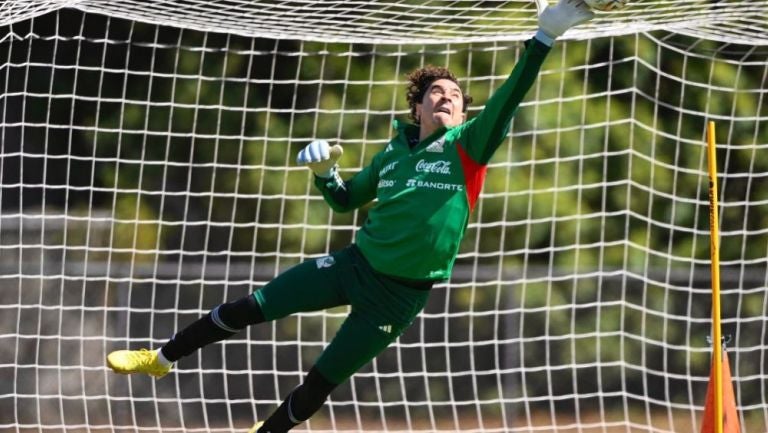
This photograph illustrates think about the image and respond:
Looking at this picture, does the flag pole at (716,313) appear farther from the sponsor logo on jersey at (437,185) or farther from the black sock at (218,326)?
the black sock at (218,326)

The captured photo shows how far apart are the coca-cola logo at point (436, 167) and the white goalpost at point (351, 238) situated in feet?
13.3

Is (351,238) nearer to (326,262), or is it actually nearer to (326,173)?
(326,173)

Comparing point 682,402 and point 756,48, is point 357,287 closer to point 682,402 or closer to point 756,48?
point 756,48

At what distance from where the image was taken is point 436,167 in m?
5.57

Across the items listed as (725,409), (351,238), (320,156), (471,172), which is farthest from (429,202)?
(351,238)

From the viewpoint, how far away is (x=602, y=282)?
10.5 meters

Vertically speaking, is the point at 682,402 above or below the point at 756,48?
below

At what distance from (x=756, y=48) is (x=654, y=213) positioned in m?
2.59

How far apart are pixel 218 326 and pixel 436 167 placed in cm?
106

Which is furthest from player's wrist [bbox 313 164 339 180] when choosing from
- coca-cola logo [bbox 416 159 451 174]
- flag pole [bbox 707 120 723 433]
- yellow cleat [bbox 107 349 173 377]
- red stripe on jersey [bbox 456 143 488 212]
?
flag pole [bbox 707 120 723 433]

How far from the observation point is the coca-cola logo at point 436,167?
5555 millimetres

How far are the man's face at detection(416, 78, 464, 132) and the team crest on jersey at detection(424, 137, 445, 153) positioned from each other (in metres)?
0.09

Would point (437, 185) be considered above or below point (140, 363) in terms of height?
above

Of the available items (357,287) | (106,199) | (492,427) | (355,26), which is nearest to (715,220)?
(357,287)
